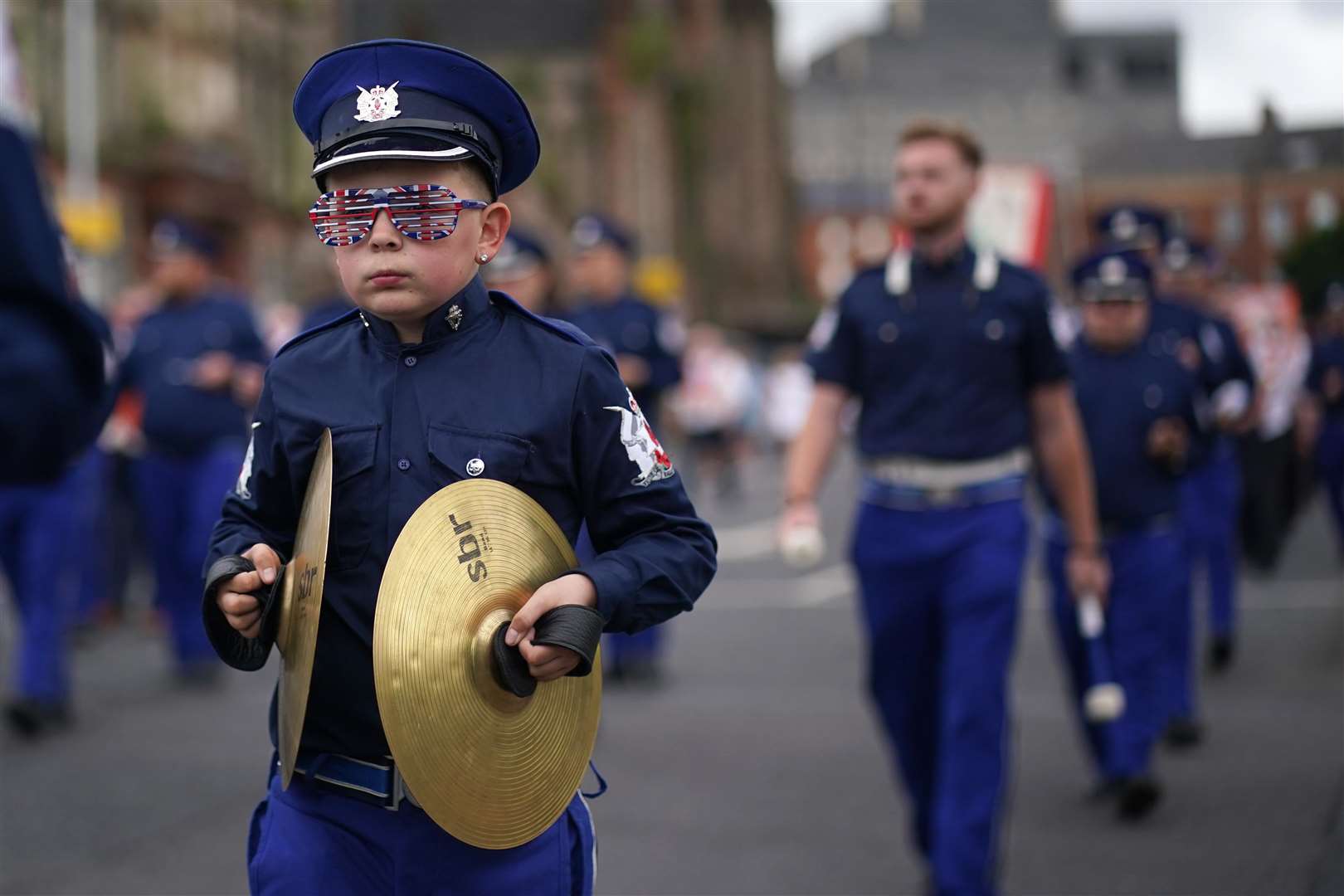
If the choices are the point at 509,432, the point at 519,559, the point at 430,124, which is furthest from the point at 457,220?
the point at 519,559

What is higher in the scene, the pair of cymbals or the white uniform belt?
the pair of cymbals

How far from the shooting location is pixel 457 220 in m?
2.92

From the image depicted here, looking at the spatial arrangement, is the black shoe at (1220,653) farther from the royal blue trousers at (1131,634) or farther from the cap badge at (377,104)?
the cap badge at (377,104)

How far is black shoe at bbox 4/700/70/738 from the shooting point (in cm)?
845

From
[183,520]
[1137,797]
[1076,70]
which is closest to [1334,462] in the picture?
[1137,797]

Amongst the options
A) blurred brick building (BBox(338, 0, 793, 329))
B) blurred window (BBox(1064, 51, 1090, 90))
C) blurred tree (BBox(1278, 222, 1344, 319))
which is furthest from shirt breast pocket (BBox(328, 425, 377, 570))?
blurred window (BBox(1064, 51, 1090, 90))

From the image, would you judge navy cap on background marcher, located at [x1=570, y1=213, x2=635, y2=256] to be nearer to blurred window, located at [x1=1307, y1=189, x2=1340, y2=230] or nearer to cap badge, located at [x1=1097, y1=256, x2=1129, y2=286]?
cap badge, located at [x1=1097, y1=256, x2=1129, y2=286]

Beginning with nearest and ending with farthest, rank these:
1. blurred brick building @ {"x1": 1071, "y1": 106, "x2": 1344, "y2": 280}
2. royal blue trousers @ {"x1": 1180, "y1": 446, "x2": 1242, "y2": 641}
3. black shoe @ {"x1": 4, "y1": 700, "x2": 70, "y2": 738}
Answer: black shoe @ {"x1": 4, "y1": 700, "x2": 70, "y2": 738} < royal blue trousers @ {"x1": 1180, "y1": 446, "x2": 1242, "y2": 641} < blurred brick building @ {"x1": 1071, "y1": 106, "x2": 1344, "y2": 280}

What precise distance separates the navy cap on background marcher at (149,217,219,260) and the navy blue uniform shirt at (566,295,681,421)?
2.00 meters

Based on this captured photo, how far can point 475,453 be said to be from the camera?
292 centimetres

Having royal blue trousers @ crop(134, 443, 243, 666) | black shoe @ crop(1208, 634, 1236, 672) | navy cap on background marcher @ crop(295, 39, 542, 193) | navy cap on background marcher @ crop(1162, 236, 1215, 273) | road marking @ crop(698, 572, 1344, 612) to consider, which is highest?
navy cap on background marcher @ crop(295, 39, 542, 193)

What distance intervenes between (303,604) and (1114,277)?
5.49m

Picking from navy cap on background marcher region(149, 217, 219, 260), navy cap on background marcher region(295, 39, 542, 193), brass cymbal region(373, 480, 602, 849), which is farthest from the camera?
navy cap on background marcher region(149, 217, 219, 260)

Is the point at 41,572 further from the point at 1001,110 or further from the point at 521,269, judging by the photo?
the point at 1001,110
